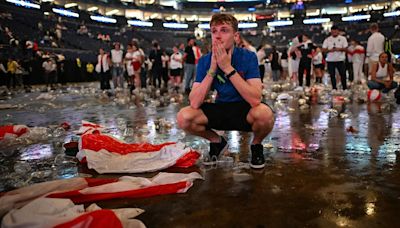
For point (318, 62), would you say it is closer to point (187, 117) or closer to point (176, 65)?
point (176, 65)

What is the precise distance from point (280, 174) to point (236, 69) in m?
1.05

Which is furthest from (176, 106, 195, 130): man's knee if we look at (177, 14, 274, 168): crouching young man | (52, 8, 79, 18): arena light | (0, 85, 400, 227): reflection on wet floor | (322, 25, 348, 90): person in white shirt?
(52, 8, 79, 18): arena light

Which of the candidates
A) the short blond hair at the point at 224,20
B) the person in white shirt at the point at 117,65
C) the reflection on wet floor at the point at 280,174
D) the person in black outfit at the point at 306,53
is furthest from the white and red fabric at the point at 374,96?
the person in white shirt at the point at 117,65

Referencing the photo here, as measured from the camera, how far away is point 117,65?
1466 centimetres

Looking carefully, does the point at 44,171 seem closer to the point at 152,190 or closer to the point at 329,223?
the point at 152,190

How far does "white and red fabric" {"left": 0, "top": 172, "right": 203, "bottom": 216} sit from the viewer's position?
7.99 feet

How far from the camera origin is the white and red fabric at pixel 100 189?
2435 mm

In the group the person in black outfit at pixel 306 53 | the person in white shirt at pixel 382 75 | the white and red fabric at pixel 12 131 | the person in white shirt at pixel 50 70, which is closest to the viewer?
the white and red fabric at pixel 12 131

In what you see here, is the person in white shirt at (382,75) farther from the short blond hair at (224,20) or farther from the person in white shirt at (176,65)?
the person in white shirt at (176,65)

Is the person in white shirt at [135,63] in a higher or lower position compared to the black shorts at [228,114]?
higher

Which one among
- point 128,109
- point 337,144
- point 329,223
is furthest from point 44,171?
point 128,109

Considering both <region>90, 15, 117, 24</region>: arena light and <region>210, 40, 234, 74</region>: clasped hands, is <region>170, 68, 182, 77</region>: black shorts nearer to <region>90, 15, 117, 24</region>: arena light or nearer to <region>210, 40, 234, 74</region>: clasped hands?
<region>210, 40, 234, 74</region>: clasped hands

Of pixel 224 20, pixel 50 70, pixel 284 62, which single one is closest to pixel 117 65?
pixel 50 70

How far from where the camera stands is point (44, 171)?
345 centimetres
